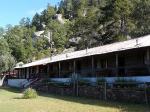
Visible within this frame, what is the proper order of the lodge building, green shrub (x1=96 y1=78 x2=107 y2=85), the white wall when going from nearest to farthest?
1. the lodge building
2. green shrub (x1=96 y1=78 x2=107 y2=85)
3. the white wall

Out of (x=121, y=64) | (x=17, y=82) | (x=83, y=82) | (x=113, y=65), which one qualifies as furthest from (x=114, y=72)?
(x=17, y=82)

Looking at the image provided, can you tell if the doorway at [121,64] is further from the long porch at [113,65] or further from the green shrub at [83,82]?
the green shrub at [83,82]

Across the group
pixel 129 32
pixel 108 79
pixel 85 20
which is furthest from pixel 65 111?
pixel 85 20

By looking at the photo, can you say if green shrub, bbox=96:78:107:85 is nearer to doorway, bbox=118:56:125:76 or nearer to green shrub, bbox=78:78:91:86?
green shrub, bbox=78:78:91:86

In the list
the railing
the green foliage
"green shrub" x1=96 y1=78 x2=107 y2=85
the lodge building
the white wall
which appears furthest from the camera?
the green foliage

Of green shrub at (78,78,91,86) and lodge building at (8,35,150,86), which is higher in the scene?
lodge building at (8,35,150,86)

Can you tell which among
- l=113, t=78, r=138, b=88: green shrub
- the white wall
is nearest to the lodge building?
l=113, t=78, r=138, b=88: green shrub

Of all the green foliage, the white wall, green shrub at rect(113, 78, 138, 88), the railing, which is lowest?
Result: green shrub at rect(113, 78, 138, 88)

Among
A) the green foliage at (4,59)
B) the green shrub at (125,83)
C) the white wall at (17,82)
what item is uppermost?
the green foliage at (4,59)

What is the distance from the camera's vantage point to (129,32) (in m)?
72.2

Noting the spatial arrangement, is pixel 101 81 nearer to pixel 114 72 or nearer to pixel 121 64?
pixel 114 72

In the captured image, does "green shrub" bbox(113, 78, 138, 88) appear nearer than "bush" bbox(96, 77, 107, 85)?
Yes

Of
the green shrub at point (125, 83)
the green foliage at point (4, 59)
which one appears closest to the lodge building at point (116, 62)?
the green shrub at point (125, 83)

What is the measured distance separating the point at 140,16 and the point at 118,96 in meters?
49.0
